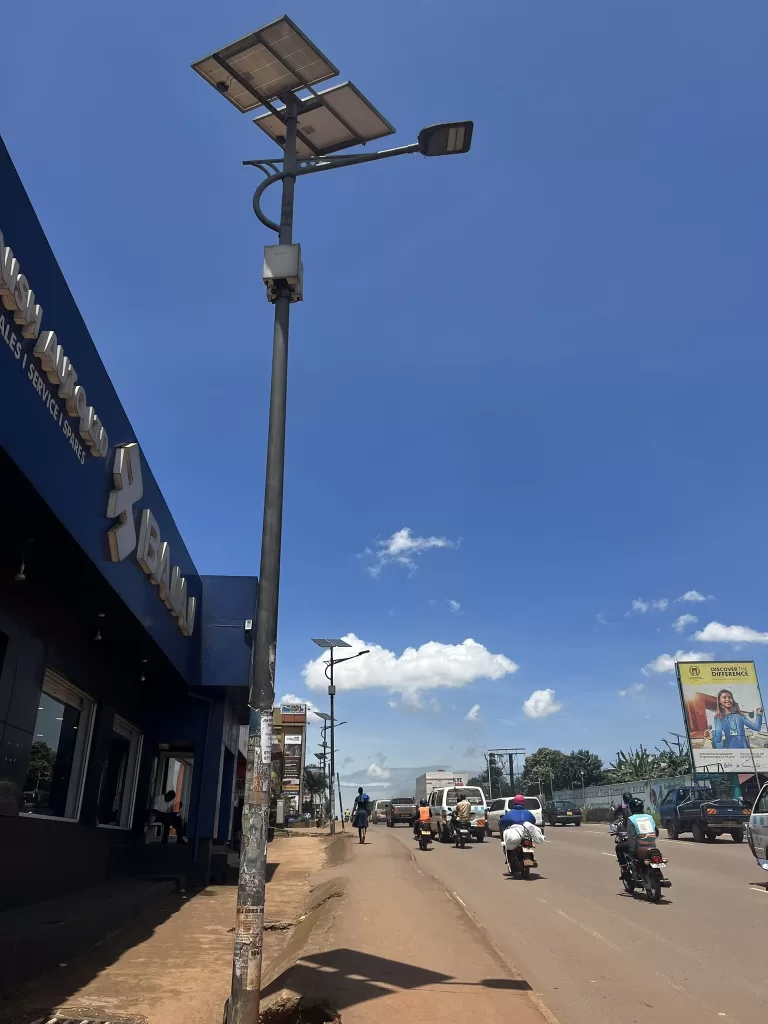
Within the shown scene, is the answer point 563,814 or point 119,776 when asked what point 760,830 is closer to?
point 119,776

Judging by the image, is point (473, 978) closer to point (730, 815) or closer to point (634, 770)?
point (730, 815)

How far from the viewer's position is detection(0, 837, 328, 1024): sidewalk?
19.3ft

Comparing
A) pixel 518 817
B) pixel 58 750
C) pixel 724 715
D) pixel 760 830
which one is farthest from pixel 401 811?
pixel 58 750

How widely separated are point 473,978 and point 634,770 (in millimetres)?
66737

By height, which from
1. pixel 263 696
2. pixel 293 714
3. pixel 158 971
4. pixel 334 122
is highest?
pixel 293 714

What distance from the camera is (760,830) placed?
512 inches

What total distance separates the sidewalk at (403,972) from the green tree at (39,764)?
178 inches

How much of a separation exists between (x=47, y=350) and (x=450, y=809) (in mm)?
26796

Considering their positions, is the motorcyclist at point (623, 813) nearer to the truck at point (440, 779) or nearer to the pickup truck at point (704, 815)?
the pickup truck at point (704, 815)

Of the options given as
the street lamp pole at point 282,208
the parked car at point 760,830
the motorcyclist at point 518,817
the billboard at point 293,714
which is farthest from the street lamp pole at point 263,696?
the billboard at point 293,714

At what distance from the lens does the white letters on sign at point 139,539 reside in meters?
8.74

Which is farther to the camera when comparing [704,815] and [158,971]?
[704,815]

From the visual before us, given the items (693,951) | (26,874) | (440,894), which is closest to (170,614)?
(26,874)

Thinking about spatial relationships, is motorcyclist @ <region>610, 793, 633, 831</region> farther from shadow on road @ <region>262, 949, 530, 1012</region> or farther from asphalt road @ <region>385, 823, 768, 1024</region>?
shadow on road @ <region>262, 949, 530, 1012</region>
